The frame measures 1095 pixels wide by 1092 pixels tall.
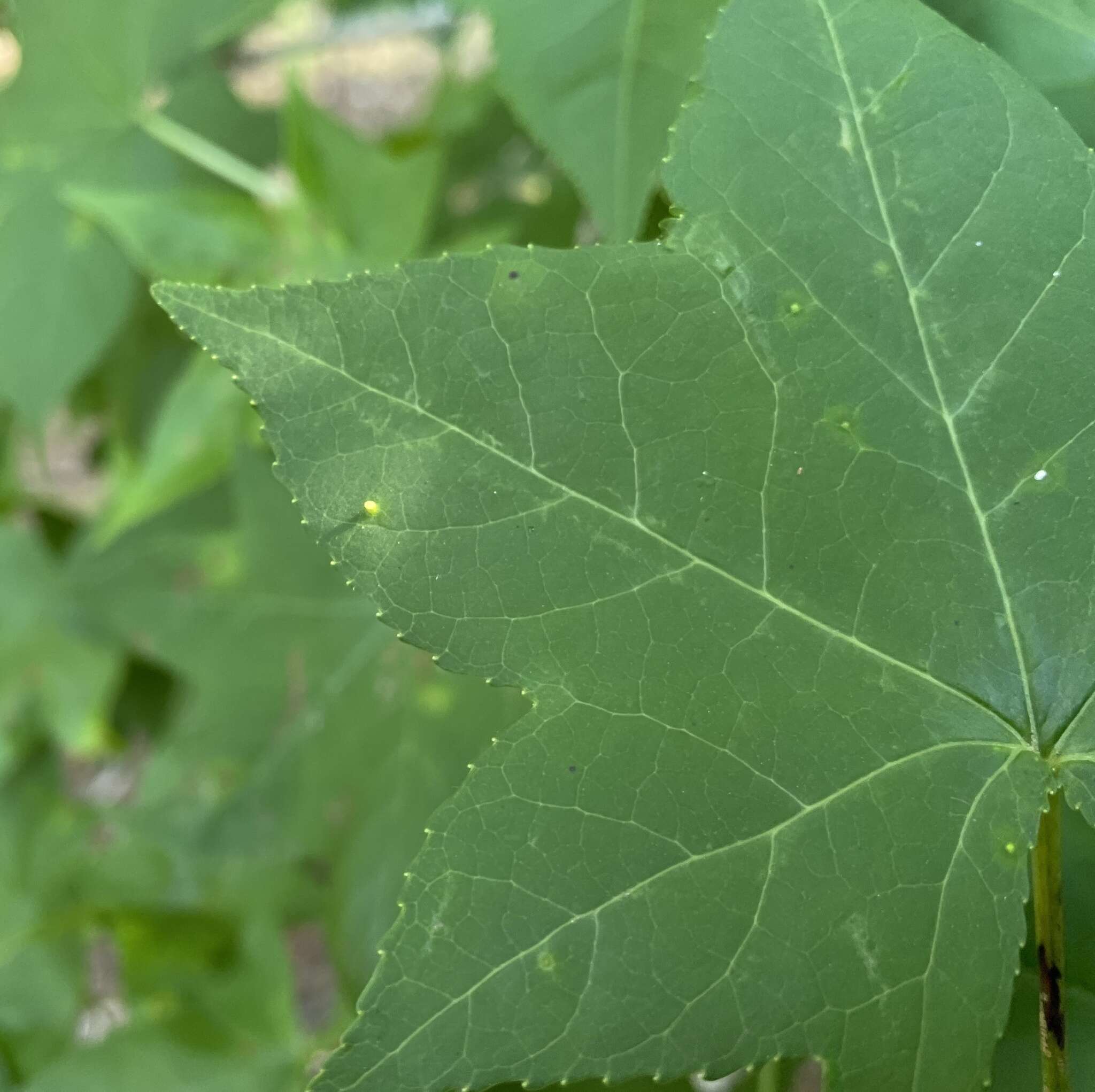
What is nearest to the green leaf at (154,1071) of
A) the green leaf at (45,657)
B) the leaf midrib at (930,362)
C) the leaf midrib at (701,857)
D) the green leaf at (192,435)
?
the green leaf at (45,657)

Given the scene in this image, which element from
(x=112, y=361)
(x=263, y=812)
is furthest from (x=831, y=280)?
(x=112, y=361)

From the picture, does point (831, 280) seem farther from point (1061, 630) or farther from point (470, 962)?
point (470, 962)

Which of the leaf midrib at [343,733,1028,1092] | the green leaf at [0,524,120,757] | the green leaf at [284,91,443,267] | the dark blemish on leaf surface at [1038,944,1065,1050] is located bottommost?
the green leaf at [0,524,120,757]

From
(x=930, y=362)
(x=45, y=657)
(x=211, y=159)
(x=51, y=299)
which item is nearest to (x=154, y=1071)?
(x=45, y=657)

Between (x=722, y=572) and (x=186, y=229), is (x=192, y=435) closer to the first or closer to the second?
(x=186, y=229)

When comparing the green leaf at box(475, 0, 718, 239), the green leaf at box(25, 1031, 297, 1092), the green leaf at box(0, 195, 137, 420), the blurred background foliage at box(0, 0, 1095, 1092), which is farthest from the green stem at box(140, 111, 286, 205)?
the green leaf at box(25, 1031, 297, 1092)

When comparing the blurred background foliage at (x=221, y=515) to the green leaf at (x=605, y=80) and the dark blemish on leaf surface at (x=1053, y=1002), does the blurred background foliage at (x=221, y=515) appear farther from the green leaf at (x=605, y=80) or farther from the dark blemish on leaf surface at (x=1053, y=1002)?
the dark blemish on leaf surface at (x=1053, y=1002)

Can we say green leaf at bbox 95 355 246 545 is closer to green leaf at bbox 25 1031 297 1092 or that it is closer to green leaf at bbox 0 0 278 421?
green leaf at bbox 0 0 278 421
